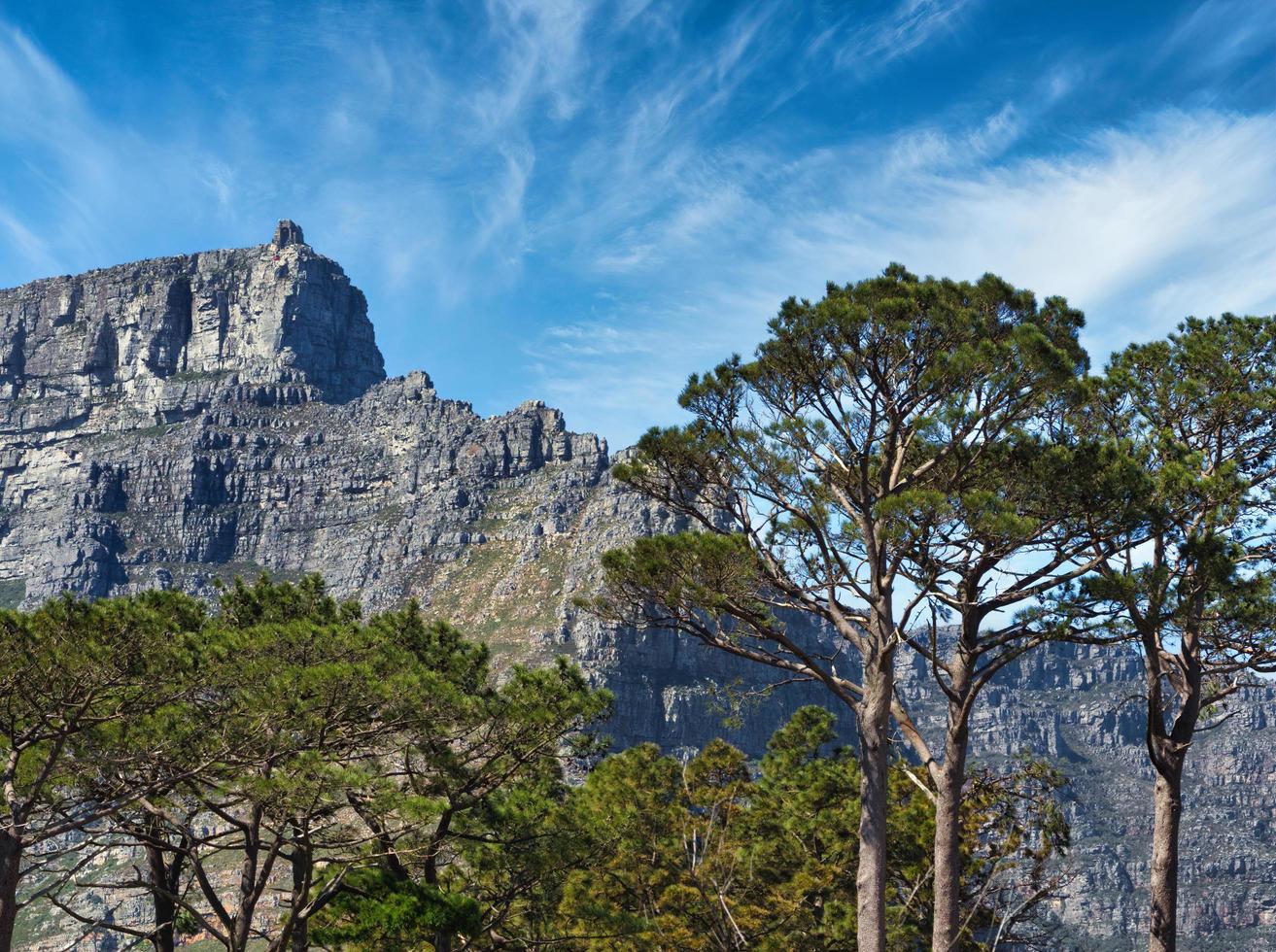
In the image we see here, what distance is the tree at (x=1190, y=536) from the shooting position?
19.8 meters

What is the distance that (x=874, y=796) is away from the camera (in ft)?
61.4

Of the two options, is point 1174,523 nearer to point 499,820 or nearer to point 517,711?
point 517,711

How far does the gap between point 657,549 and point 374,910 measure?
9348mm

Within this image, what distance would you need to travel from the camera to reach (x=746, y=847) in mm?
33844

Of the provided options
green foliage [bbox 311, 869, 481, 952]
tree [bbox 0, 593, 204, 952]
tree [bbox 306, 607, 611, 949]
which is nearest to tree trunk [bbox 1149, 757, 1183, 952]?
tree [bbox 306, 607, 611, 949]

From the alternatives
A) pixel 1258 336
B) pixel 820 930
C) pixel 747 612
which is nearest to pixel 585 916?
pixel 820 930

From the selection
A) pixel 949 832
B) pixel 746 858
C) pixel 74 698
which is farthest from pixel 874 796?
pixel 746 858

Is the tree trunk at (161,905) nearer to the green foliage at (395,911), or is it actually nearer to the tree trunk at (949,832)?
the green foliage at (395,911)

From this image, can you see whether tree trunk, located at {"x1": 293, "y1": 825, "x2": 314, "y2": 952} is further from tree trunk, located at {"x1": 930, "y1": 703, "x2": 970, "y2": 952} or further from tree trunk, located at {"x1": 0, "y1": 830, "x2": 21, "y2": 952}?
tree trunk, located at {"x1": 930, "y1": 703, "x2": 970, "y2": 952}

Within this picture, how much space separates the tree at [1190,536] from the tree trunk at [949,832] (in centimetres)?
323

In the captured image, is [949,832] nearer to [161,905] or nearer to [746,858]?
[746,858]

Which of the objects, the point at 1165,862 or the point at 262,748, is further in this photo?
the point at 262,748

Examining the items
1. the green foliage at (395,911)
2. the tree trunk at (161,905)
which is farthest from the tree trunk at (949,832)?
the tree trunk at (161,905)

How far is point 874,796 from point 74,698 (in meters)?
14.4
